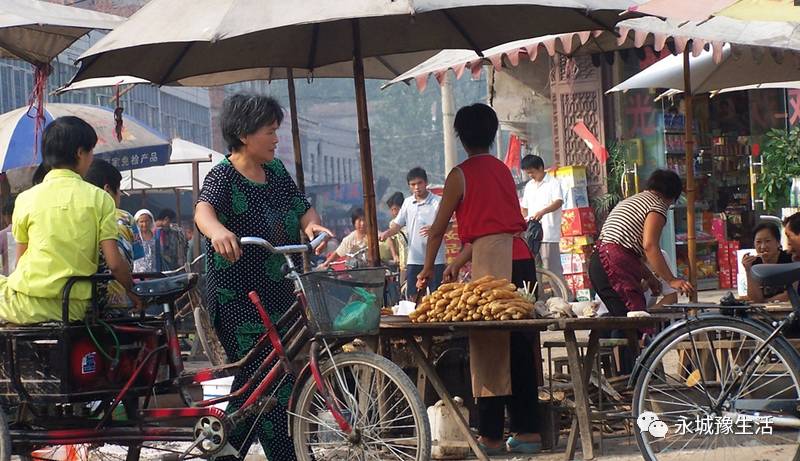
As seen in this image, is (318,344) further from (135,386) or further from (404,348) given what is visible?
(404,348)

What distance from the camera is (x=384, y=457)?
18.4 ft

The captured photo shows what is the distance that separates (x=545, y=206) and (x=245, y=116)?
10307 millimetres

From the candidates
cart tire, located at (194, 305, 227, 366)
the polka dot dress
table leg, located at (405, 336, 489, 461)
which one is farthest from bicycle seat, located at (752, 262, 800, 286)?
cart tire, located at (194, 305, 227, 366)

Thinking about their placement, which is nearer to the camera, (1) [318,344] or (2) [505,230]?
(1) [318,344]

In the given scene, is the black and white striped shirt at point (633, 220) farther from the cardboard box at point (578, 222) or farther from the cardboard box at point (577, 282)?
the cardboard box at point (577, 282)

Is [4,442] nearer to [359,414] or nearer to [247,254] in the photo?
[247,254]

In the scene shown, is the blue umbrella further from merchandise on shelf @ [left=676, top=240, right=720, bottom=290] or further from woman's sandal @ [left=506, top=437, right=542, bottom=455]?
merchandise on shelf @ [left=676, top=240, right=720, bottom=290]

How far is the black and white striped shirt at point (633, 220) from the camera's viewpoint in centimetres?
812

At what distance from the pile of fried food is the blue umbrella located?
19.0 feet

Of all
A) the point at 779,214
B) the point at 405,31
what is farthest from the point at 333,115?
the point at 405,31

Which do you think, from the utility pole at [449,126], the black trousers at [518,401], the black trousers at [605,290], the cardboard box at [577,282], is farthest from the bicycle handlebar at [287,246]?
the utility pole at [449,126]

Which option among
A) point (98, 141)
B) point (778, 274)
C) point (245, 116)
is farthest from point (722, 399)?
point (98, 141)

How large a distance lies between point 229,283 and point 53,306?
0.80 metres

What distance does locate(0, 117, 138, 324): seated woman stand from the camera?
559 cm
